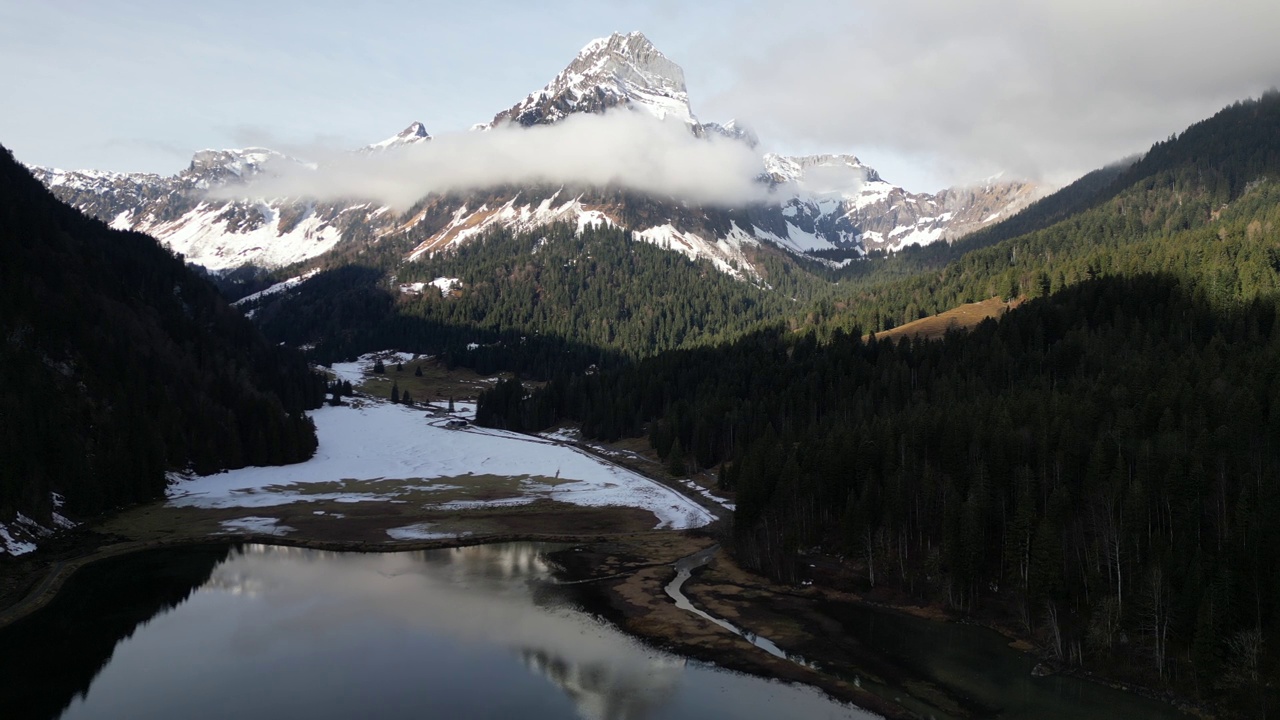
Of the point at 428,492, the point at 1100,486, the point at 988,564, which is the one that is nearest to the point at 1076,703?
the point at 988,564

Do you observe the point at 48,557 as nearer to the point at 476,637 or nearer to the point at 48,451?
the point at 48,451

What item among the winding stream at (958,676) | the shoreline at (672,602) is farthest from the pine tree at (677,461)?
the winding stream at (958,676)

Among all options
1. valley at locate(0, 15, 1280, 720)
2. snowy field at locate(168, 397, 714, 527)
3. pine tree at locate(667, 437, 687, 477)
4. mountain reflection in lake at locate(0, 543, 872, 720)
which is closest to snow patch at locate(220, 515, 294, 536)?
Answer: valley at locate(0, 15, 1280, 720)

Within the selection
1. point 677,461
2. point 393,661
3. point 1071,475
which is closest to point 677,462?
point 677,461

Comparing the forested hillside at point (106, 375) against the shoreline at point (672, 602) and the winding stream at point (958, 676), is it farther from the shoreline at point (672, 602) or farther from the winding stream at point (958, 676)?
the winding stream at point (958, 676)

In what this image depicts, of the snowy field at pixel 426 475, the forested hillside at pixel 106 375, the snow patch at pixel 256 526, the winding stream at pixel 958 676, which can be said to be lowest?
the winding stream at pixel 958 676

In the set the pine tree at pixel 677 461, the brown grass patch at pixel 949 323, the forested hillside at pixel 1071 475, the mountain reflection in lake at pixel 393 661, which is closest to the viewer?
the mountain reflection in lake at pixel 393 661

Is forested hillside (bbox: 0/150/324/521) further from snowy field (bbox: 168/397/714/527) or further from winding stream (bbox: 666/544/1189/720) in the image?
winding stream (bbox: 666/544/1189/720)
